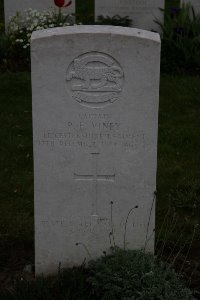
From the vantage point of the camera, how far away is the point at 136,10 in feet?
34.8

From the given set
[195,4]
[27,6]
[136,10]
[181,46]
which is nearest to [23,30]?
[27,6]

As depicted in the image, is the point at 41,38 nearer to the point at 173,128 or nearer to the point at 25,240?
the point at 25,240

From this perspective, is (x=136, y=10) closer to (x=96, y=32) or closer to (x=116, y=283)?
(x=96, y=32)

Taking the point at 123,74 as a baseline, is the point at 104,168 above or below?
below

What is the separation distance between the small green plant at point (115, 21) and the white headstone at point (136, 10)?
12cm

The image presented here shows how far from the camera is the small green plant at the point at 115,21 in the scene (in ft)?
33.4

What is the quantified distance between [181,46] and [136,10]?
1.40m

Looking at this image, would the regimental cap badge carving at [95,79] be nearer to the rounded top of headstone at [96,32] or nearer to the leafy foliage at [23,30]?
the rounded top of headstone at [96,32]

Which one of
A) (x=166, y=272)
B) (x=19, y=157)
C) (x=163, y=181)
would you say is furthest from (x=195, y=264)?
(x=19, y=157)

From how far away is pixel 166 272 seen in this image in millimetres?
4148

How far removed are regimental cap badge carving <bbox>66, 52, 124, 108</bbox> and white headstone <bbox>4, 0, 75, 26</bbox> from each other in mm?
6682

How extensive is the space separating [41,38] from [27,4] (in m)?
6.80

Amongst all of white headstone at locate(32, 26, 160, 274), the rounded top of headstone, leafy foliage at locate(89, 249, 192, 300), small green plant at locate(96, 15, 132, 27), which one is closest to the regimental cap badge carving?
white headstone at locate(32, 26, 160, 274)

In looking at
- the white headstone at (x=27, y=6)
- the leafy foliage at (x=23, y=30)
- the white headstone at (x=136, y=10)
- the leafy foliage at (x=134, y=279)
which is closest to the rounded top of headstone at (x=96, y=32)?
the leafy foliage at (x=134, y=279)
